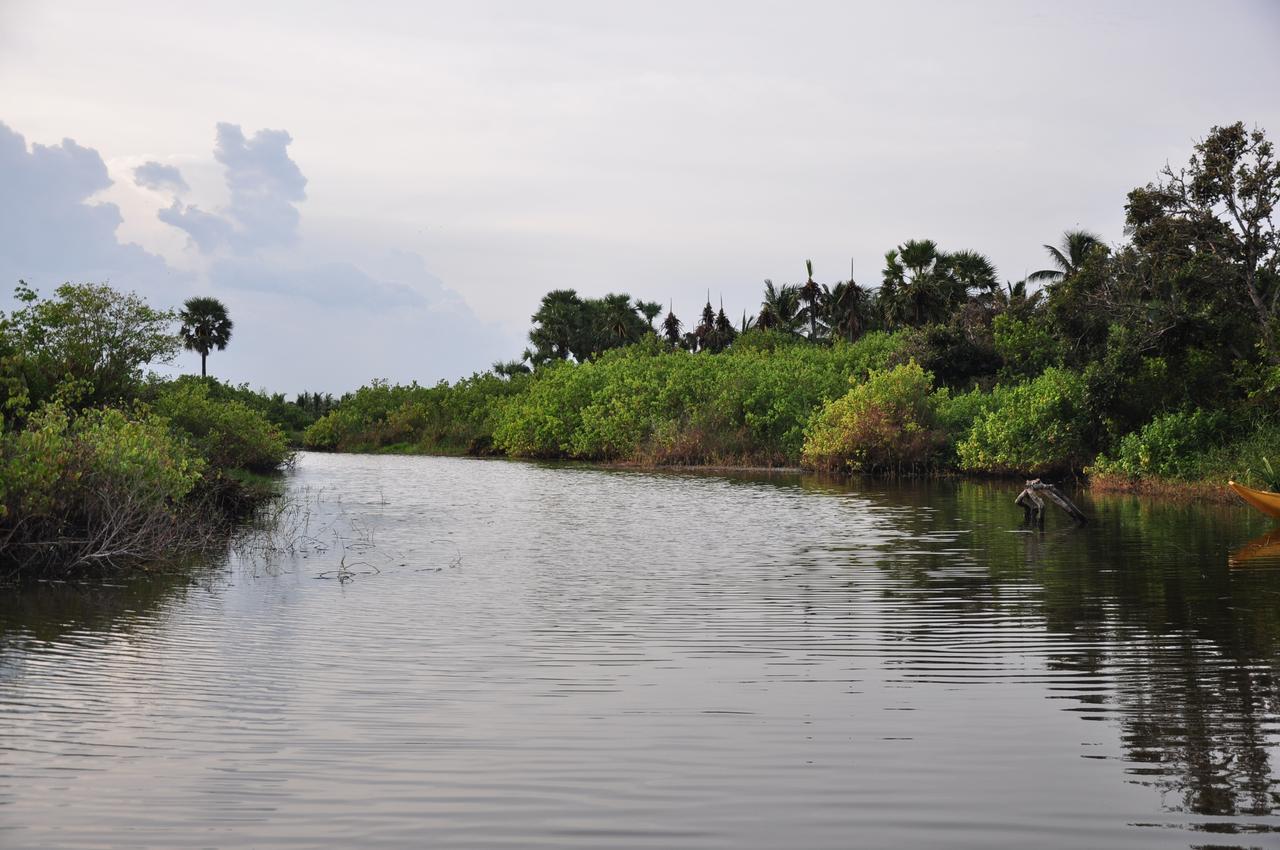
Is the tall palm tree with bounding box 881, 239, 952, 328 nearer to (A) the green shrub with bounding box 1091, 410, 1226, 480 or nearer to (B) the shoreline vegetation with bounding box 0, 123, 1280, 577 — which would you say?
(B) the shoreline vegetation with bounding box 0, 123, 1280, 577

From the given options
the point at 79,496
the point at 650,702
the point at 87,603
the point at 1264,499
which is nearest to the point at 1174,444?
the point at 1264,499

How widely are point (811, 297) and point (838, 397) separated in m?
25.1

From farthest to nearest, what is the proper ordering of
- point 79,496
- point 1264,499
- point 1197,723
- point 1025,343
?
1. point 1025,343
2. point 1264,499
3. point 79,496
4. point 1197,723

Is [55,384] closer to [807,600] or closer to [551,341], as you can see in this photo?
[807,600]

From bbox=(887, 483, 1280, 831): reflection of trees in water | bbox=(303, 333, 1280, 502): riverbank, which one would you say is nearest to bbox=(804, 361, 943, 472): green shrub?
bbox=(303, 333, 1280, 502): riverbank

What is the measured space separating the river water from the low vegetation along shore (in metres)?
16.1

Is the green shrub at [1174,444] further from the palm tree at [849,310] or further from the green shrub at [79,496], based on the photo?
the palm tree at [849,310]

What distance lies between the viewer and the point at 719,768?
281 inches

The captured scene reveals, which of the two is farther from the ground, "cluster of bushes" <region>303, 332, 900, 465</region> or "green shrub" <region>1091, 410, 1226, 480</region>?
"cluster of bushes" <region>303, 332, 900, 465</region>

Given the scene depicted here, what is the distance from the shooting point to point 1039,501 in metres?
24.2

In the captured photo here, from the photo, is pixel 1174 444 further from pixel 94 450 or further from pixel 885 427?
pixel 94 450

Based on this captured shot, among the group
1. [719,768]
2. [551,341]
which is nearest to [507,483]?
[719,768]

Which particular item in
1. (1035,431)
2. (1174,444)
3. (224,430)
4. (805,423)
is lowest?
(1174,444)

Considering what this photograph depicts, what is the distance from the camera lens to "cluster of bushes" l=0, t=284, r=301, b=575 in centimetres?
1554
